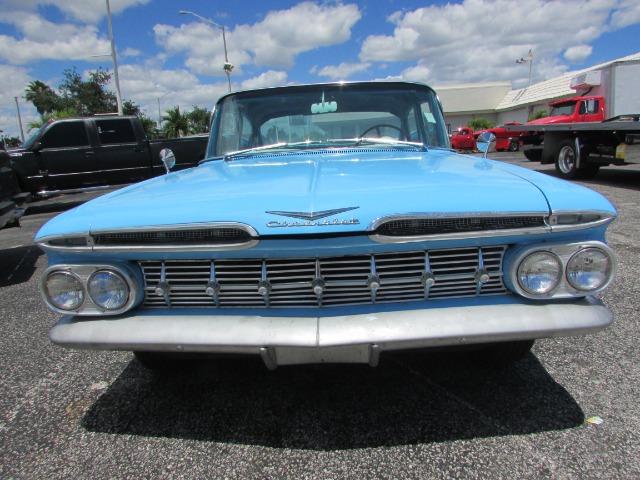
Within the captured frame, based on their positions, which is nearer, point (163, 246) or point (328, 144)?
point (163, 246)

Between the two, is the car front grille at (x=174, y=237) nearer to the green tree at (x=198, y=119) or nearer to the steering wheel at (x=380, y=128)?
the steering wheel at (x=380, y=128)

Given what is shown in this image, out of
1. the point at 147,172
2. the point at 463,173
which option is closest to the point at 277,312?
the point at 463,173

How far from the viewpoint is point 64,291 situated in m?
1.84

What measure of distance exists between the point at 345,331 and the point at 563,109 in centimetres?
1669

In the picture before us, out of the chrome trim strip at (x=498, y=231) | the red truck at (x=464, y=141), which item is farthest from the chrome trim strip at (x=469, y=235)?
the red truck at (x=464, y=141)

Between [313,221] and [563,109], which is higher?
[563,109]

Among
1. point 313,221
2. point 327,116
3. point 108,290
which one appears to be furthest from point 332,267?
point 327,116

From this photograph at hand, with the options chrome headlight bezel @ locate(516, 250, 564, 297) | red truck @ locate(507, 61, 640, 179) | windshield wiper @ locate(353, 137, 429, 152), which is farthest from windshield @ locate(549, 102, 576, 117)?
chrome headlight bezel @ locate(516, 250, 564, 297)

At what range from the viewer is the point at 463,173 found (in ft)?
6.86

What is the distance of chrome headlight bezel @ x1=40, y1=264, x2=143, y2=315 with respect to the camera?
179 centimetres

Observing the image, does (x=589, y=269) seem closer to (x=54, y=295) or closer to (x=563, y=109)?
(x=54, y=295)

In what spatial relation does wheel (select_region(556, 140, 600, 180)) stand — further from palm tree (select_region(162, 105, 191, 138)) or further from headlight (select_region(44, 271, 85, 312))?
palm tree (select_region(162, 105, 191, 138))

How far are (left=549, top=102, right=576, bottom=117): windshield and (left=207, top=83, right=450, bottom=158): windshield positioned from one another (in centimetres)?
1438

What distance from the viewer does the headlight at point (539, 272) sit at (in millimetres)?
1721
